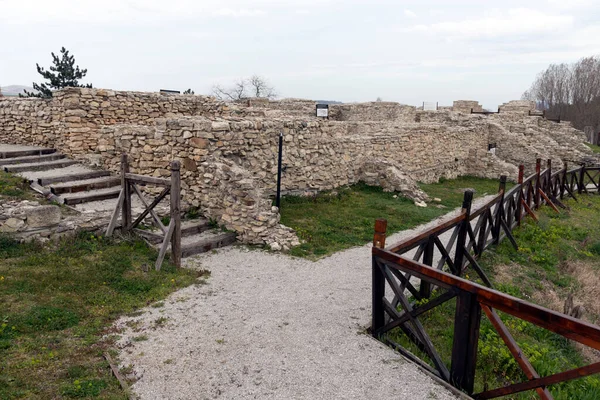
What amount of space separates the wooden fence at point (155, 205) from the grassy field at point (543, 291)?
412 centimetres

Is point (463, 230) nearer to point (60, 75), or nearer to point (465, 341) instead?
point (465, 341)

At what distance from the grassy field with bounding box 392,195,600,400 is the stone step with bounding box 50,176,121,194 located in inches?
316

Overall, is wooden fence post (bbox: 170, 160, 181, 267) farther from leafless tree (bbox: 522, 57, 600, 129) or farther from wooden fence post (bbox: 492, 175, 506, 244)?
leafless tree (bbox: 522, 57, 600, 129)

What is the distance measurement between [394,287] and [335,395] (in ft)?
4.59

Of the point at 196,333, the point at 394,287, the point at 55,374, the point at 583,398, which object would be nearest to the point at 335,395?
the point at 394,287

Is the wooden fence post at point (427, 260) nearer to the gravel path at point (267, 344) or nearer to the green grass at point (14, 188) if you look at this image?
the gravel path at point (267, 344)

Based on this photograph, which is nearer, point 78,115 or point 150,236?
point 150,236

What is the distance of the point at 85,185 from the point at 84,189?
0.35 feet

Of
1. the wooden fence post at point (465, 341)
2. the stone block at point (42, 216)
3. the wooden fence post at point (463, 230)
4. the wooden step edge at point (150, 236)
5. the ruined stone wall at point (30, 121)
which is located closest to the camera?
the wooden fence post at point (465, 341)

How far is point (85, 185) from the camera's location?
33.6ft

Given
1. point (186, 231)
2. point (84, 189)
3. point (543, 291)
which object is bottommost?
point (543, 291)

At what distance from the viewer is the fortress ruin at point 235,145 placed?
32.0 feet

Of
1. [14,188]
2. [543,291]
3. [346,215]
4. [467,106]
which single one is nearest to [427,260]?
[543,291]

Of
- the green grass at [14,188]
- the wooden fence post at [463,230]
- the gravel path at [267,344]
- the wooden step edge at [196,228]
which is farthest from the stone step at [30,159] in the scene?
the wooden fence post at [463,230]
